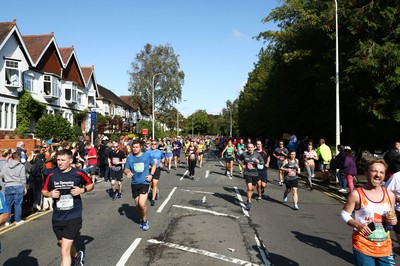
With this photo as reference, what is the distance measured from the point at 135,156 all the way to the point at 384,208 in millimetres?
5771

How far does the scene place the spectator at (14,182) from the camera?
864 cm

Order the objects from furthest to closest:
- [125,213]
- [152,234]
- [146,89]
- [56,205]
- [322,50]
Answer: [146,89] < [322,50] < [125,213] < [152,234] < [56,205]

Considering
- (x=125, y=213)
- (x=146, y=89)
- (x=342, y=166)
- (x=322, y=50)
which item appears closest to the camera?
(x=125, y=213)

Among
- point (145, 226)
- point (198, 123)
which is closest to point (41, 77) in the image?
point (145, 226)

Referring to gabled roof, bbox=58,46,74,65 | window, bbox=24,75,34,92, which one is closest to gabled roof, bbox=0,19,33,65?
window, bbox=24,75,34,92

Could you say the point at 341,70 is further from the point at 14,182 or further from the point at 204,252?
the point at 14,182

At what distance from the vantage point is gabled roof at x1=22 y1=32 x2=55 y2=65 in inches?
1284

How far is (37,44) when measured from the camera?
3438 centimetres

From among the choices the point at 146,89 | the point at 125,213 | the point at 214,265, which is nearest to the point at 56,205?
the point at 214,265

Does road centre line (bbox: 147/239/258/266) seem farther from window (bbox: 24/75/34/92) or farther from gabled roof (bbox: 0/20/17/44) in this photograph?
window (bbox: 24/75/34/92)

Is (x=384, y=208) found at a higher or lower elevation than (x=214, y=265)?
higher

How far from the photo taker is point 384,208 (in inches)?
151

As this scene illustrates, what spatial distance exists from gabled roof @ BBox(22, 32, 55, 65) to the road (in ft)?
81.5

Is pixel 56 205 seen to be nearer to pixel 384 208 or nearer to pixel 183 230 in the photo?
pixel 183 230
